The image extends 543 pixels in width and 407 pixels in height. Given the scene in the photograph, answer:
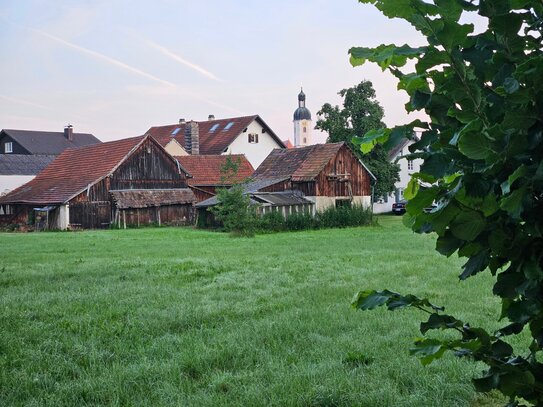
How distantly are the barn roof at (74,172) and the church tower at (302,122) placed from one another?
150 feet

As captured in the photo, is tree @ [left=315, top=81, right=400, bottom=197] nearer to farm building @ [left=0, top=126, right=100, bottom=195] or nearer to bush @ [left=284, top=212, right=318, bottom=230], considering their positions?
bush @ [left=284, top=212, right=318, bottom=230]

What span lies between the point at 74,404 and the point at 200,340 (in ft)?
6.57

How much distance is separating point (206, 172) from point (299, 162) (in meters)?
10.6

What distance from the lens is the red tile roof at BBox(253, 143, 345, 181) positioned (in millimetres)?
41375

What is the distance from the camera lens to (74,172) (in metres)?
45.2

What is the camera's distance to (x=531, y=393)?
1966 millimetres

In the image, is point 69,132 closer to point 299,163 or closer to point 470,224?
point 299,163

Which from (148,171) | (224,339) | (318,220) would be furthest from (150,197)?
(224,339)

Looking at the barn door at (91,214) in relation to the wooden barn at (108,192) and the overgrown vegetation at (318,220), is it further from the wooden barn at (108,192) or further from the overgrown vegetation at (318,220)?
the overgrown vegetation at (318,220)

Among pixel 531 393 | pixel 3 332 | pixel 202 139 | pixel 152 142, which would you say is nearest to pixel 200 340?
pixel 3 332

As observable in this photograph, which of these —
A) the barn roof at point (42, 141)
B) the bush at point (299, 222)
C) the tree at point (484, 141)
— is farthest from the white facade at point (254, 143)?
the tree at point (484, 141)

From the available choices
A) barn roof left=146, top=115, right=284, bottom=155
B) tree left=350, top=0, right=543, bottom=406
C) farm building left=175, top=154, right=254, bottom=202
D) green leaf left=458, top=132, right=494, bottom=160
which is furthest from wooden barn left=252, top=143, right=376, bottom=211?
green leaf left=458, top=132, right=494, bottom=160

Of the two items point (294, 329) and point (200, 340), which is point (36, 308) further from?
point (294, 329)

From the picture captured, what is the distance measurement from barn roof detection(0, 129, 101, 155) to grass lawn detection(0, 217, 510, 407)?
65.7 metres
